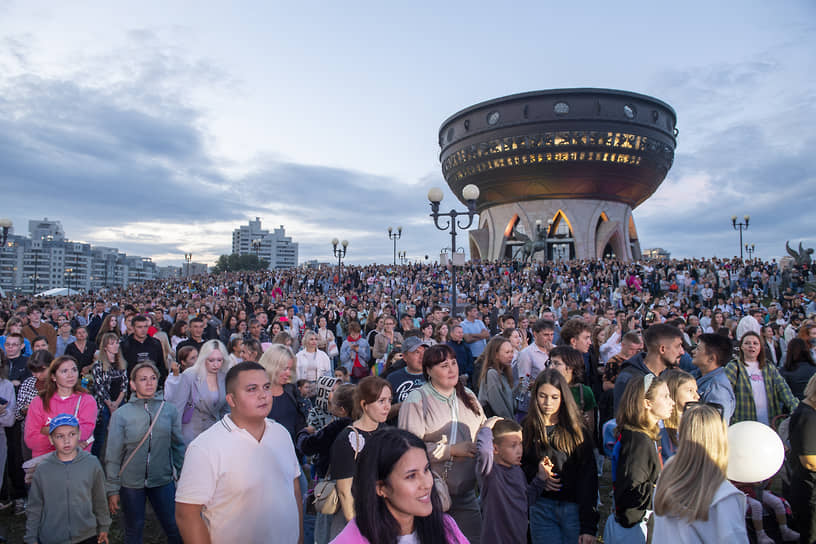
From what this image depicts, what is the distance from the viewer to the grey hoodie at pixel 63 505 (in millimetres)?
3977

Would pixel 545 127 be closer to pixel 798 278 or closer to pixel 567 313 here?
pixel 798 278

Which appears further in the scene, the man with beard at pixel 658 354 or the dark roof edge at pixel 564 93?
the dark roof edge at pixel 564 93

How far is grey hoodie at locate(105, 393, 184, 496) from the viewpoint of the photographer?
439 cm

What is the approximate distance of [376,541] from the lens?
6.28 feet

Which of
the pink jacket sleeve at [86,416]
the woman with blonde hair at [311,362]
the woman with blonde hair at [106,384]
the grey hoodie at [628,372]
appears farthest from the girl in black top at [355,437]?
the woman with blonde hair at [106,384]

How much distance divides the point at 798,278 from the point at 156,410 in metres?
28.7

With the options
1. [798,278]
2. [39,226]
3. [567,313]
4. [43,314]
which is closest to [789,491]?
[567,313]

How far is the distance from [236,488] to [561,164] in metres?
52.8

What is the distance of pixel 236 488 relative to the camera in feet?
9.34

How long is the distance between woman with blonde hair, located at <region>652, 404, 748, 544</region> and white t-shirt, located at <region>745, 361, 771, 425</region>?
3770mm

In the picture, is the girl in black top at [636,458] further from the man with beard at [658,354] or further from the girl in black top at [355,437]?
the girl in black top at [355,437]

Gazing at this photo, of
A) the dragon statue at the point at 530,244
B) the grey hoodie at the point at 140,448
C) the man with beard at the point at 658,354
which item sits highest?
the dragon statue at the point at 530,244

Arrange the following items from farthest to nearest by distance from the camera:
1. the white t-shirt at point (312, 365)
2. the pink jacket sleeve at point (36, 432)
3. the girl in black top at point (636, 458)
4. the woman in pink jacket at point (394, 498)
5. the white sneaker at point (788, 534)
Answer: the white t-shirt at point (312, 365) < the white sneaker at point (788, 534) < the pink jacket sleeve at point (36, 432) < the girl in black top at point (636, 458) < the woman in pink jacket at point (394, 498)

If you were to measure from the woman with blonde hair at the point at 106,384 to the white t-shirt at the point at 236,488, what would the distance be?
449cm
